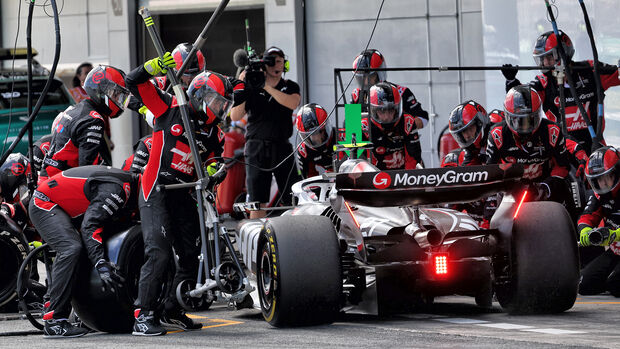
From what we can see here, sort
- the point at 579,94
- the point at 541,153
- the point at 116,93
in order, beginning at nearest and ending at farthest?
the point at 116,93 < the point at 541,153 < the point at 579,94

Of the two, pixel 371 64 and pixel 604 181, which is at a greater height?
pixel 371 64

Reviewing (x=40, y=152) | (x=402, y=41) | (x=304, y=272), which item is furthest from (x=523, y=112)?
(x=402, y=41)

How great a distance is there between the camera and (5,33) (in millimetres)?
21609

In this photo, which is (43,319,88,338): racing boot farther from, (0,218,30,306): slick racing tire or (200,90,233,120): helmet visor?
(0,218,30,306): slick racing tire

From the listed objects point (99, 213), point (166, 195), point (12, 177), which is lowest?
point (99, 213)

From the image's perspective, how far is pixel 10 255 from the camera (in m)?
9.84

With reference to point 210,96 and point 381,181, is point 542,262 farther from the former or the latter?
point 210,96

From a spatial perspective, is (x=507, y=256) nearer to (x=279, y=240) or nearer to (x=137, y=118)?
(x=279, y=240)

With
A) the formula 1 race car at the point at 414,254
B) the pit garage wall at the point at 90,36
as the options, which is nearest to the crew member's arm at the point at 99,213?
the formula 1 race car at the point at 414,254

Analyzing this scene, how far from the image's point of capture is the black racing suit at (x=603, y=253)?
32.2 feet

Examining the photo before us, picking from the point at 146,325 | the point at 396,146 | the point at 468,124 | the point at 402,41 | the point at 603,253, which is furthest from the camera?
the point at 402,41

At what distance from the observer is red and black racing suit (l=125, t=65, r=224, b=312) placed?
795cm

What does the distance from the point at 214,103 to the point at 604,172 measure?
11.3 ft

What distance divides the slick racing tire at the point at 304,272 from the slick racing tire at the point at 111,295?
1.01 metres
